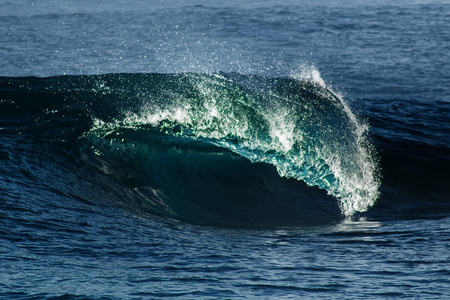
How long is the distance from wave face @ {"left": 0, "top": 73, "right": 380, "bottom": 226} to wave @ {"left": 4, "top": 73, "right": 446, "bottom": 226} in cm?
1

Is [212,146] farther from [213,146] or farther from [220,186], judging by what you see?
[220,186]

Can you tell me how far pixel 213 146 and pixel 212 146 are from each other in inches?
0.5

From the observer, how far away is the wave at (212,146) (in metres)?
5.73

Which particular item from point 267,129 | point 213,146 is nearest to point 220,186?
point 213,146

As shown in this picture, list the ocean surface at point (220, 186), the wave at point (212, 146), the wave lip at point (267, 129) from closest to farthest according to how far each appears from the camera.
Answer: the ocean surface at point (220, 186) < the wave at point (212, 146) < the wave lip at point (267, 129)

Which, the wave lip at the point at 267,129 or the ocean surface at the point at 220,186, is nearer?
the ocean surface at the point at 220,186

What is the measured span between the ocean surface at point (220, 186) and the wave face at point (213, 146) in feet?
0.07

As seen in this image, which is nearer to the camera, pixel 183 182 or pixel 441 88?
pixel 183 182

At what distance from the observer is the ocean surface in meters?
3.47

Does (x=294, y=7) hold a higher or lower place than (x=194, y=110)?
higher

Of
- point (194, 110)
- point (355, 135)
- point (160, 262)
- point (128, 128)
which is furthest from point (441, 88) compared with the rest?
point (160, 262)

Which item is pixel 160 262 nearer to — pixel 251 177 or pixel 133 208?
pixel 133 208

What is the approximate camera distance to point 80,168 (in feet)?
18.9

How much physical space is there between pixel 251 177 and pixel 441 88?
24.0 ft
